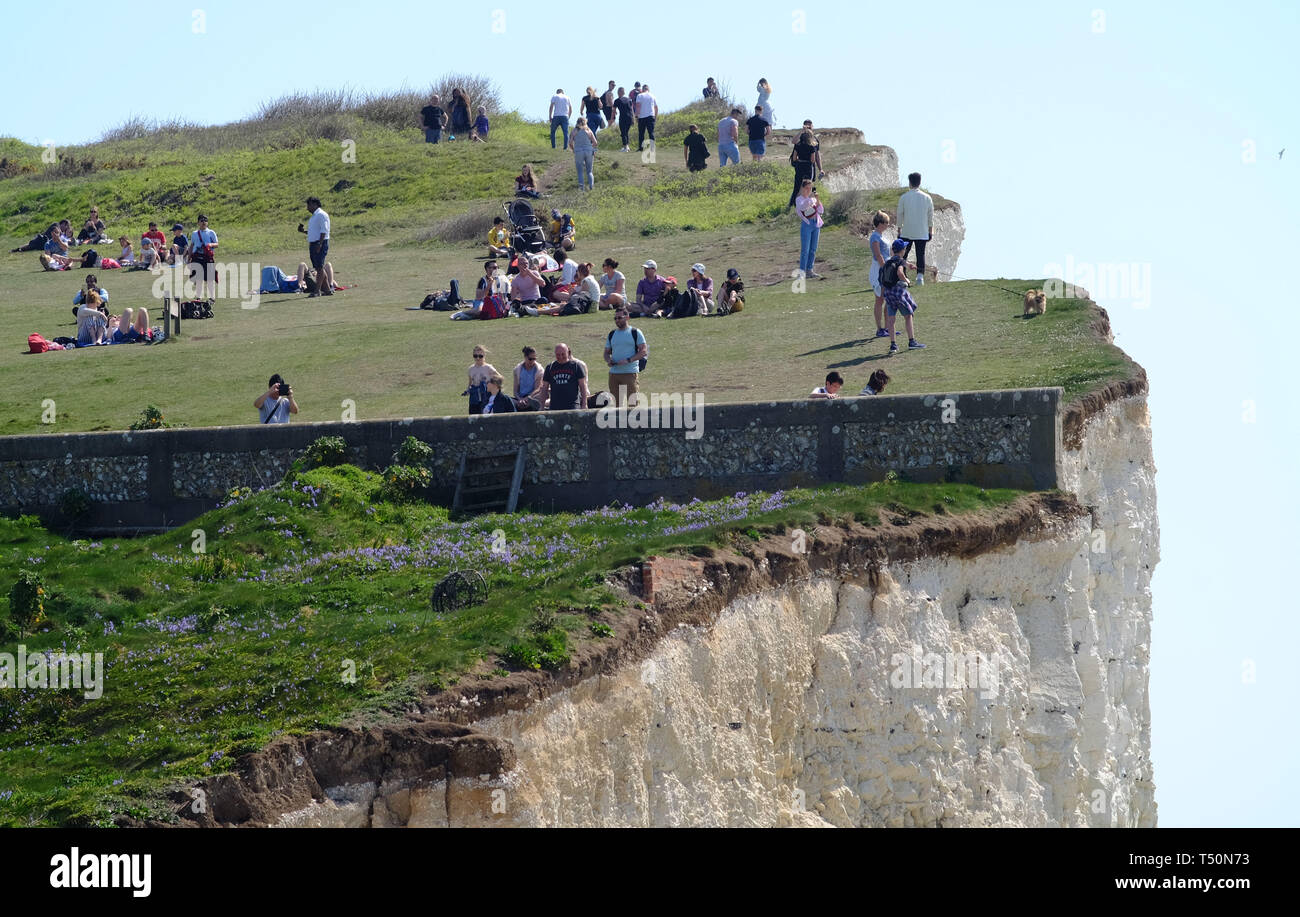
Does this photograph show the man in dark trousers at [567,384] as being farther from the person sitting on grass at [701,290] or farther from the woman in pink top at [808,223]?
the woman in pink top at [808,223]

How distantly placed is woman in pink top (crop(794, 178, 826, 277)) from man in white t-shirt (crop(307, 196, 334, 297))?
8049mm

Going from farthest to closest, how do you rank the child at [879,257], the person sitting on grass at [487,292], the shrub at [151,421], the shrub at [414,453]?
the person sitting on grass at [487,292] < the child at [879,257] < the shrub at [151,421] < the shrub at [414,453]

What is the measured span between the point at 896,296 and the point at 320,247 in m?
12.8

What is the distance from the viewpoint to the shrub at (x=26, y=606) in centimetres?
1689

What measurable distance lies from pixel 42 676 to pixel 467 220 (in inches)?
993

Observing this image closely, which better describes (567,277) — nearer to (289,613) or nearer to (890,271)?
(890,271)

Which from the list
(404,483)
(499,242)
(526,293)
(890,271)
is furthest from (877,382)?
(499,242)

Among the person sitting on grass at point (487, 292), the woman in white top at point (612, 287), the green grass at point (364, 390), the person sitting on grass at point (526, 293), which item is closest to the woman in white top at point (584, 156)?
the green grass at point (364, 390)

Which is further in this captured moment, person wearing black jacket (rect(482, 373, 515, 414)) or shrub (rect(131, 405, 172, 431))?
shrub (rect(131, 405, 172, 431))

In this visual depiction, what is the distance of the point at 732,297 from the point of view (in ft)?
96.2

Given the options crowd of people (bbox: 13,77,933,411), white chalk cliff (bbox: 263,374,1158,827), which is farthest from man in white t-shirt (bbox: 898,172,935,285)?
white chalk cliff (bbox: 263,374,1158,827)

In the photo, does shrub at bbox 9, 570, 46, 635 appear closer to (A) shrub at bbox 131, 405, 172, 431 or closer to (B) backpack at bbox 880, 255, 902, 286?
(A) shrub at bbox 131, 405, 172, 431

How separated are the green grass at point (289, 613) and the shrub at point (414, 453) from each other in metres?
0.37

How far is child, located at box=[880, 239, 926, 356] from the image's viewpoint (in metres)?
23.8
